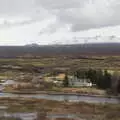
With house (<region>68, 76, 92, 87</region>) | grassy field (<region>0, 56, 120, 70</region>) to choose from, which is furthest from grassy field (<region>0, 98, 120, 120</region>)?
grassy field (<region>0, 56, 120, 70</region>)

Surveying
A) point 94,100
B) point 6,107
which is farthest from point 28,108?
point 94,100

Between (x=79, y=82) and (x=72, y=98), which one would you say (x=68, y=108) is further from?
(x=79, y=82)

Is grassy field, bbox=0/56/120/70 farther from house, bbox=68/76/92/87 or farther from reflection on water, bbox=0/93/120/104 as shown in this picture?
reflection on water, bbox=0/93/120/104

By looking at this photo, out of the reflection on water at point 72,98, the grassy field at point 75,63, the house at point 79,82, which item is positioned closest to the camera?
the reflection on water at point 72,98

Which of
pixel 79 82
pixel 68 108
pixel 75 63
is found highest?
pixel 75 63

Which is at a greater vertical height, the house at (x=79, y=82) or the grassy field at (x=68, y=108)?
the house at (x=79, y=82)

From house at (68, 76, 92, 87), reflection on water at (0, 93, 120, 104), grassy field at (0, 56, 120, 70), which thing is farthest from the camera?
grassy field at (0, 56, 120, 70)

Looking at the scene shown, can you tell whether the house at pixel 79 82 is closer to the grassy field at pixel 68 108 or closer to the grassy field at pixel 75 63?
the grassy field at pixel 68 108

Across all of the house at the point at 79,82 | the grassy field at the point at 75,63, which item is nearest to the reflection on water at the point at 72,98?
the house at the point at 79,82

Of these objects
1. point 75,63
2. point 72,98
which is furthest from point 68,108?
point 75,63

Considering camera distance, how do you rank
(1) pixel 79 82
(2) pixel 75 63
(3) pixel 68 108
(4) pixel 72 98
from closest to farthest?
1. (3) pixel 68 108
2. (4) pixel 72 98
3. (1) pixel 79 82
4. (2) pixel 75 63

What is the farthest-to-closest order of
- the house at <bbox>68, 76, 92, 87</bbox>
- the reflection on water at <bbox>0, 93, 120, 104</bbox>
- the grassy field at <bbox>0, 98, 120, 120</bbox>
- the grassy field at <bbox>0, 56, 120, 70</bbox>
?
the grassy field at <bbox>0, 56, 120, 70</bbox> < the house at <bbox>68, 76, 92, 87</bbox> < the reflection on water at <bbox>0, 93, 120, 104</bbox> < the grassy field at <bbox>0, 98, 120, 120</bbox>

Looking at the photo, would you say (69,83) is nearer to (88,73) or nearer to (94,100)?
(88,73)
